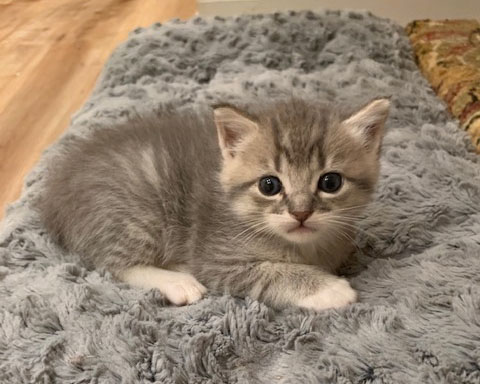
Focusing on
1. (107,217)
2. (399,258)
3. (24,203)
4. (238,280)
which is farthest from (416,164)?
(24,203)

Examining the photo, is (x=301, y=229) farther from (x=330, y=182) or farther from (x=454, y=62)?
(x=454, y=62)

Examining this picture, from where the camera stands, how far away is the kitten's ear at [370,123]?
1.35 m

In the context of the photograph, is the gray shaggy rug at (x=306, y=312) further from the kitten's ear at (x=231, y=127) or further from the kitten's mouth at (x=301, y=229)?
the kitten's ear at (x=231, y=127)

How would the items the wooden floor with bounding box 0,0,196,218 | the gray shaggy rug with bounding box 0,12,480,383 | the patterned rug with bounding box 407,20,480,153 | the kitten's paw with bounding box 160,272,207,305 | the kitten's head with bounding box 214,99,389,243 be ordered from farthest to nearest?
the wooden floor with bounding box 0,0,196,218 → the patterned rug with bounding box 407,20,480,153 → the kitten's paw with bounding box 160,272,207,305 → the kitten's head with bounding box 214,99,389,243 → the gray shaggy rug with bounding box 0,12,480,383

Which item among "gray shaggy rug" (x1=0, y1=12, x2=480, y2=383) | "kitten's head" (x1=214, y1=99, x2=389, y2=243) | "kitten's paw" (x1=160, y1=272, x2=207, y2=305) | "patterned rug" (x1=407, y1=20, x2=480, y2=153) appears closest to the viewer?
"gray shaggy rug" (x1=0, y1=12, x2=480, y2=383)

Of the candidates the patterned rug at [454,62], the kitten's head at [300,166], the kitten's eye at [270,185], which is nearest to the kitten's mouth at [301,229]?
the kitten's head at [300,166]

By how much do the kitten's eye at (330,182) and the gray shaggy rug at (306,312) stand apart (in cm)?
27

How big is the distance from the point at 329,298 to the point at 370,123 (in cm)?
43

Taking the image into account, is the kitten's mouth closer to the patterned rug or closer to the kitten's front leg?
the kitten's front leg

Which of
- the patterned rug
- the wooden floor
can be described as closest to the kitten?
the wooden floor

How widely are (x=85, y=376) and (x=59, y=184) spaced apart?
23.2 inches

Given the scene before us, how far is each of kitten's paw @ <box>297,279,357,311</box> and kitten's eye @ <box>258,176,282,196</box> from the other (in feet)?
0.83

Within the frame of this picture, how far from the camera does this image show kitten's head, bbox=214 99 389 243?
1.30m

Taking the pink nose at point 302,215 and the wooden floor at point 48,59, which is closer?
the pink nose at point 302,215
